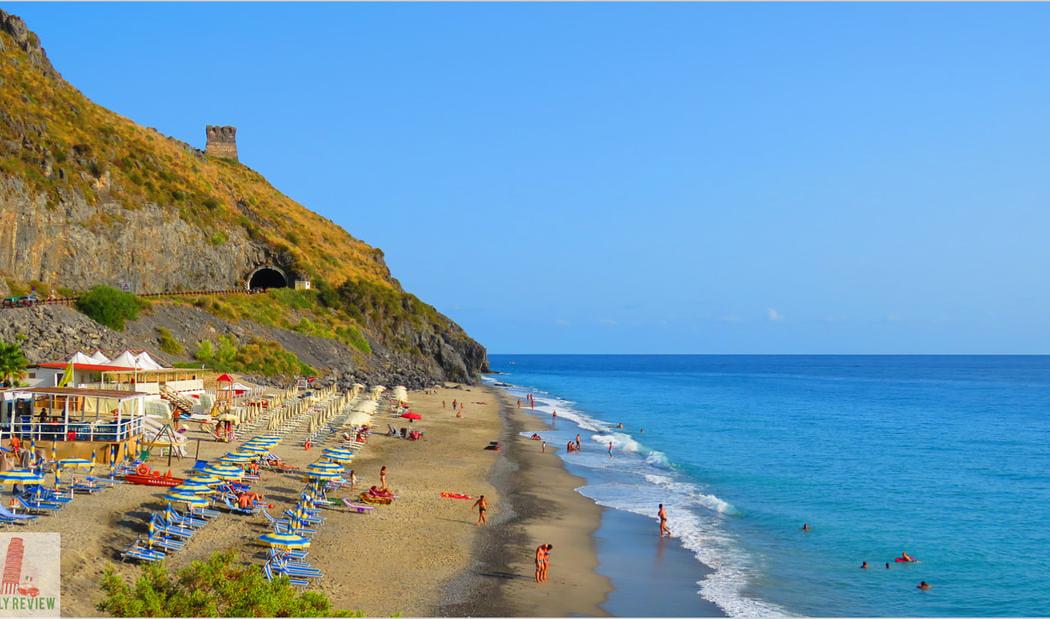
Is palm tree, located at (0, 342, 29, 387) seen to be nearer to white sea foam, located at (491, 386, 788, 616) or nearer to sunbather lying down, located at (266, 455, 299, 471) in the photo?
sunbather lying down, located at (266, 455, 299, 471)

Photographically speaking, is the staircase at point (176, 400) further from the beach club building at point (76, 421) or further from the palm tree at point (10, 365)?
the beach club building at point (76, 421)

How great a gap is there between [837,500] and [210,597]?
28998 millimetres

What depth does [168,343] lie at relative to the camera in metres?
62.3

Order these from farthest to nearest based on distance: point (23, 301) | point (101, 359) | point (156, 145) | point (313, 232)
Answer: point (313, 232) → point (156, 145) → point (23, 301) → point (101, 359)

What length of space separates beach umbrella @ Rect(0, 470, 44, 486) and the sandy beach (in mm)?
1158

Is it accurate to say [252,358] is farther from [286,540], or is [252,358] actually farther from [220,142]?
[220,142]

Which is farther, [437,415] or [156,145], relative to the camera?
[156,145]

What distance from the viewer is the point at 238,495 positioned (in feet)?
84.7

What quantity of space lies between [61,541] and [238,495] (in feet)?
21.9

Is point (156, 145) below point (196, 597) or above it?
above

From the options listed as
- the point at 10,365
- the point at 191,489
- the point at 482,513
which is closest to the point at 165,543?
the point at 191,489

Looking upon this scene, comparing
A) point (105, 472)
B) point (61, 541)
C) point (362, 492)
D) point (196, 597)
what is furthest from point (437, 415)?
point (196, 597)

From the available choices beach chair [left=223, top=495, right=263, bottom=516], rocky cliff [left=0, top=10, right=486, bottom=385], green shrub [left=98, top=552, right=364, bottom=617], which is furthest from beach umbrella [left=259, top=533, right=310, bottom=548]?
rocky cliff [left=0, top=10, right=486, bottom=385]

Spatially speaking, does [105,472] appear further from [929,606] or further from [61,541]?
[929,606]
